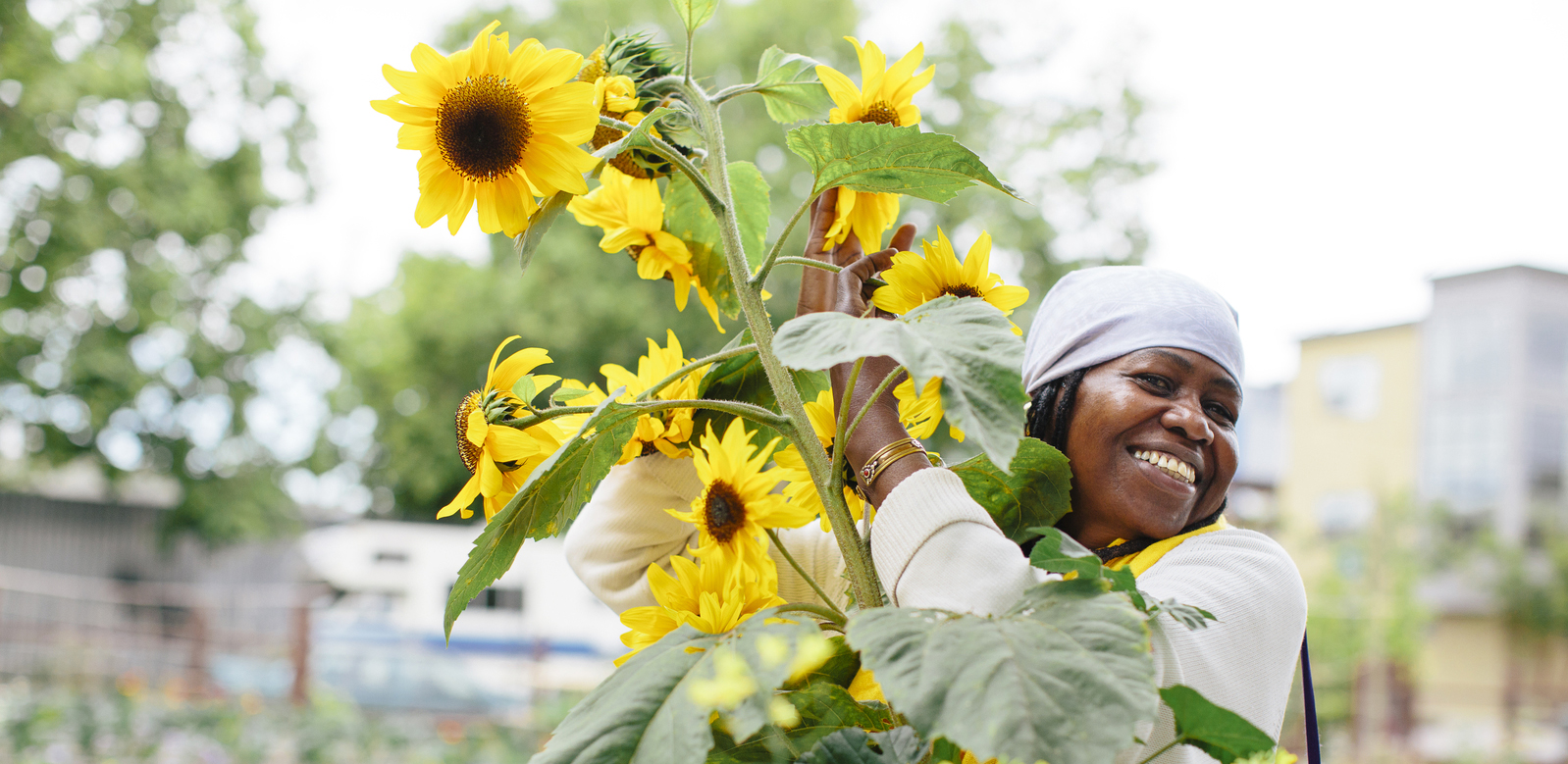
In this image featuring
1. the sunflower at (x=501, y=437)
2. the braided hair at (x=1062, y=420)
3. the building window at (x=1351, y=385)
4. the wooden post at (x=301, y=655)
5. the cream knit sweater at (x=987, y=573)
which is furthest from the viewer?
the building window at (x=1351, y=385)

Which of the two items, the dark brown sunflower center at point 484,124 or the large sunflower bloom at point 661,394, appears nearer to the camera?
the dark brown sunflower center at point 484,124

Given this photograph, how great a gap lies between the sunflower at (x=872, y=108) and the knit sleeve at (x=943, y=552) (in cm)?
28

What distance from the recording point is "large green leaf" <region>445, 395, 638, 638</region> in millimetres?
788

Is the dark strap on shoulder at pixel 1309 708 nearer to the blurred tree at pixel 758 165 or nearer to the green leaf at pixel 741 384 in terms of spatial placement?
the green leaf at pixel 741 384

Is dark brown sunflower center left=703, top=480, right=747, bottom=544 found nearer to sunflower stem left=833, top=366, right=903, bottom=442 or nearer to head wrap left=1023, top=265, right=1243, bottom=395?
sunflower stem left=833, top=366, right=903, bottom=442

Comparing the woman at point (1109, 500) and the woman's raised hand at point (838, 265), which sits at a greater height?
the woman's raised hand at point (838, 265)

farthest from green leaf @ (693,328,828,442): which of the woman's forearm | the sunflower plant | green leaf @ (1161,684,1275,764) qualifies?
green leaf @ (1161,684,1275,764)

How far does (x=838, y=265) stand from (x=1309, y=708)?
660 mm

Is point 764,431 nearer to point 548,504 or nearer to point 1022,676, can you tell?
point 548,504

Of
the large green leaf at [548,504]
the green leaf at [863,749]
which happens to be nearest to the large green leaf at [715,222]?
the large green leaf at [548,504]

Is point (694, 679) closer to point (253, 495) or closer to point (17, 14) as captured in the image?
point (17, 14)

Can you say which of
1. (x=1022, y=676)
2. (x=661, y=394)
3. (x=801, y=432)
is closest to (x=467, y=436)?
(x=661, y=394)

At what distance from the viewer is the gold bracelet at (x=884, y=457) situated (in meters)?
0.82

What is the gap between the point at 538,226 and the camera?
844 millimetres
